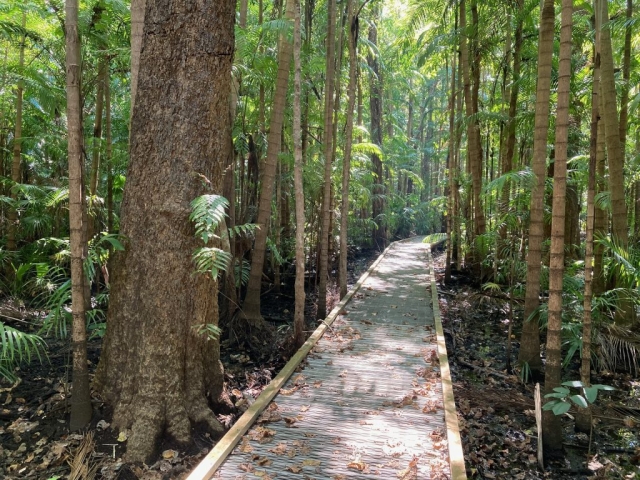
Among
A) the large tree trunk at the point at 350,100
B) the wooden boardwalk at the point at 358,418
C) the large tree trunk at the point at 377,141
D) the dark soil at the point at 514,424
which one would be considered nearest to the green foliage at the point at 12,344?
the wooden boardwalk at the point at 358,418

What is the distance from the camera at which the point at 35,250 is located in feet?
27.0

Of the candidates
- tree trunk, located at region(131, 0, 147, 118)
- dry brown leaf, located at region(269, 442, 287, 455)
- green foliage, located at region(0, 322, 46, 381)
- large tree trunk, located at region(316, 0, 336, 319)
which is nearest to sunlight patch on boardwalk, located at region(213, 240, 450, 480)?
dry brown leaf, located at region(269, 442, 287, 455)

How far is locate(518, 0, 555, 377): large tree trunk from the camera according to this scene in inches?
198

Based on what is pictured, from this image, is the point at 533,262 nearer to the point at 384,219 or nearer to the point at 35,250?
the point at 35,250

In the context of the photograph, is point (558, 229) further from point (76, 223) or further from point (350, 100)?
point (350, 100)

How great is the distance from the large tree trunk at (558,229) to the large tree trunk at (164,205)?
123 inches

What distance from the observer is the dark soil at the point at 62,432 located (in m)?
3.63

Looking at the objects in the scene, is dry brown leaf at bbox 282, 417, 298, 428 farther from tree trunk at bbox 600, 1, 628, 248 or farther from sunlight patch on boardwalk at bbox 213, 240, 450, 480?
tree trunk at bbox 600, 1, 628, 248

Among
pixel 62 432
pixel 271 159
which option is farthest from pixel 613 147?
pixel 62 432

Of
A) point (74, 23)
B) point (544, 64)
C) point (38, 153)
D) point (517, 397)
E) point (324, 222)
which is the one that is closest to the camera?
point (74, 23)

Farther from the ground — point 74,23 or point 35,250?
point 74,23

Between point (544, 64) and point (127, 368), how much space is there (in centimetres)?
544

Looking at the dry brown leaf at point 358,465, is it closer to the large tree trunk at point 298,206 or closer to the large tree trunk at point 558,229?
the large tree trunk at point 558,229

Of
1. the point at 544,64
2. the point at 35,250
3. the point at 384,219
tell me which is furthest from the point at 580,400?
the point at 384,219
